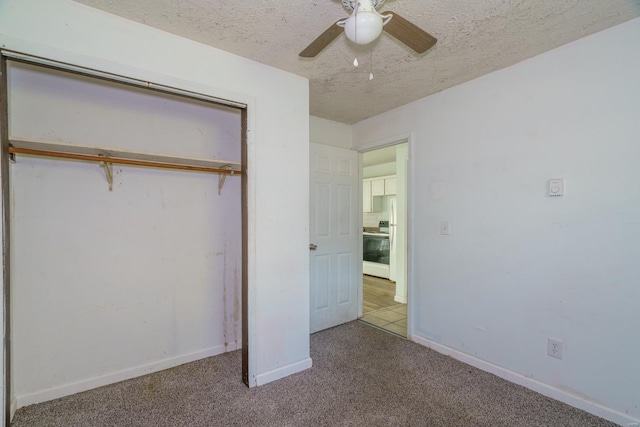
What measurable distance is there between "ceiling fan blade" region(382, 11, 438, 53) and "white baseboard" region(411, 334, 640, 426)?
232 cm

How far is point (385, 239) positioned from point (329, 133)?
116 inches

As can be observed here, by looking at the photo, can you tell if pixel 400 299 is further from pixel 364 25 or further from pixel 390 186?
pixel 364 25

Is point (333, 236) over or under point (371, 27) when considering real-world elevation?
under

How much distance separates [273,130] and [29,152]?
5.01ft

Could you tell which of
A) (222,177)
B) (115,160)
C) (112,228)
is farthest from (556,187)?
(112,228)

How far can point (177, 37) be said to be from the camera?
74.6 inches

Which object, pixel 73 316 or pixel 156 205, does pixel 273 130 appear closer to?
pixel 156 205

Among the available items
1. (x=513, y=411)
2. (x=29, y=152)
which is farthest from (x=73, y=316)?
(x=513, y=411)

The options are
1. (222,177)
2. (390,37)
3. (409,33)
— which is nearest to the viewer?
(409,33)

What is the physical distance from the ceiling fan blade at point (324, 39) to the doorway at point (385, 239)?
2.01m

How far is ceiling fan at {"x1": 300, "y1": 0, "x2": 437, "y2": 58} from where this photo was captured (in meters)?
1.19

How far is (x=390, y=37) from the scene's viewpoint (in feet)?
6.12

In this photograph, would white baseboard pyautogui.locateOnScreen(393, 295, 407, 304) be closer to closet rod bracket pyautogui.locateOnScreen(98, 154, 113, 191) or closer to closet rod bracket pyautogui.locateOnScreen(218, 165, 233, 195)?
closet rod bracket pyautogui.locateOnScreen(218, 165, 233, 195)

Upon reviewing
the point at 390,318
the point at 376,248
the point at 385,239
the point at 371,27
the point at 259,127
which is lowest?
the point at 390,318
